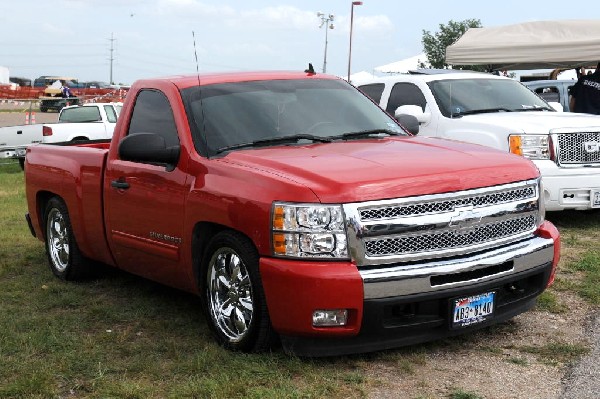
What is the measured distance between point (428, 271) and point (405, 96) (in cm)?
600

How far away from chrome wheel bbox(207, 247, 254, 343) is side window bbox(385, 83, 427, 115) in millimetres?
5456

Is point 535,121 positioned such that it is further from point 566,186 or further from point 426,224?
point 426,224

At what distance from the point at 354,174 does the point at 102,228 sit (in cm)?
255

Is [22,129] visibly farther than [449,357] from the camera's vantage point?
Yes

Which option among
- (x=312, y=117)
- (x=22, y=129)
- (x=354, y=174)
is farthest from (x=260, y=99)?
(x=22, y=129)

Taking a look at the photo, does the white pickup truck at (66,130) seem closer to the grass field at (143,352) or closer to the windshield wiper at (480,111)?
the windshield wiper at (480,111)

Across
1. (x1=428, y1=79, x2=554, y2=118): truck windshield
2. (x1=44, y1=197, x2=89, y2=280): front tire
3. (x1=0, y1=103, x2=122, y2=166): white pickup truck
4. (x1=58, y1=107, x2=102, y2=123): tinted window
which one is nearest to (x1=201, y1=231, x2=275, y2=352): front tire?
(x1=44, y1=197, x2=89, y2=280): front tire

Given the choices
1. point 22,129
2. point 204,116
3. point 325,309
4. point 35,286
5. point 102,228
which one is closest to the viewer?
point 325,309

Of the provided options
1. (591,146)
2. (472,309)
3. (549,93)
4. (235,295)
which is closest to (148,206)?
(235,295)

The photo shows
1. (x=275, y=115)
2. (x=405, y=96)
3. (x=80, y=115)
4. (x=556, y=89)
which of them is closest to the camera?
(x=275, y=115)

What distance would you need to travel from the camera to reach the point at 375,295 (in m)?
4.30

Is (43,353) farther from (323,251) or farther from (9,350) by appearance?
(323,251)

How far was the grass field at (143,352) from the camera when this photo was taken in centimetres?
435

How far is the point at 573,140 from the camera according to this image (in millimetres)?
8664
